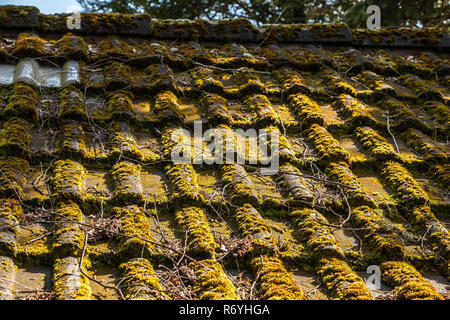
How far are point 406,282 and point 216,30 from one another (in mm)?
2829

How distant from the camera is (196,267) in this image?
1805mm

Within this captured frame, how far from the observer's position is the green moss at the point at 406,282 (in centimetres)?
176

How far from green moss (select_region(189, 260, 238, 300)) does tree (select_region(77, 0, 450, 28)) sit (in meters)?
9.30

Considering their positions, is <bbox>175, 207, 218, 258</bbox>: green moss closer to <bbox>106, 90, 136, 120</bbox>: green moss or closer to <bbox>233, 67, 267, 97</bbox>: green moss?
<bbox>106, 90, 136, 120</bbox>: green moss

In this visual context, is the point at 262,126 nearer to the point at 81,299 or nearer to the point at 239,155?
the point at 239,155

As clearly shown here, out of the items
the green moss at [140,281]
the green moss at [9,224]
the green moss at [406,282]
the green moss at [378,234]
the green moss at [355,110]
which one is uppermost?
the green moss at [355,110]

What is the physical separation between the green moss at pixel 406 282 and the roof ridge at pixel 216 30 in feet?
8.67

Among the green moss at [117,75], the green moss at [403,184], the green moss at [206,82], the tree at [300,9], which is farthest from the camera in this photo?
the tree at [300,9]

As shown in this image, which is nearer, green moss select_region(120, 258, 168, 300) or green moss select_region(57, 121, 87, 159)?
green moss select_region(120, 258, 168, 300)

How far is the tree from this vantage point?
10.5m

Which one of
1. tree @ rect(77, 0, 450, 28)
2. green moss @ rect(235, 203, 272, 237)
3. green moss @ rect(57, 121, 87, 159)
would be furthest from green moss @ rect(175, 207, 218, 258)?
tree @ rect(77, 0, 450, 28)

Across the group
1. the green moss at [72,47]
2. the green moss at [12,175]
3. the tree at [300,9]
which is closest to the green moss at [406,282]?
the green moss at [12,175]

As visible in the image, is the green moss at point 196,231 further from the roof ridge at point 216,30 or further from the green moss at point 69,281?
the roof ridge at point 216,30
